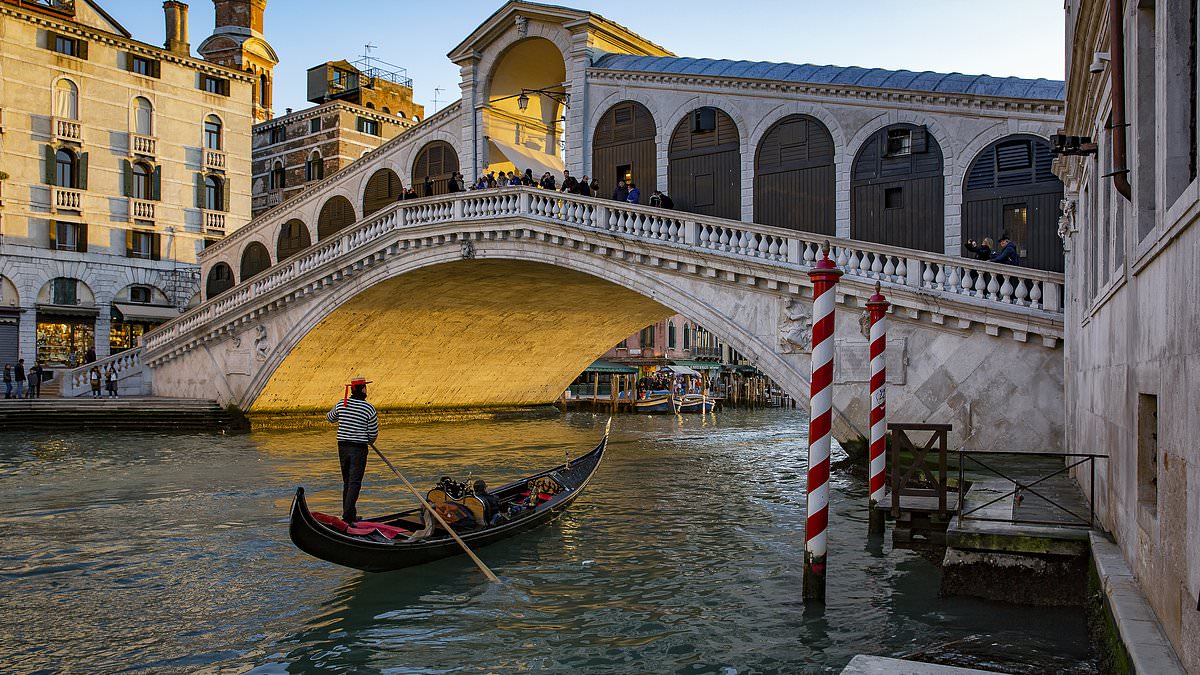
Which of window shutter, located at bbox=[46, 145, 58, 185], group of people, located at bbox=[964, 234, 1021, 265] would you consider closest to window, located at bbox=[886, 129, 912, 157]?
group of people, located at bbox=[964, 234, 1021, 265]

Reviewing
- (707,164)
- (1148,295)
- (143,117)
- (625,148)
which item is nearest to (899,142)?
(707,164)

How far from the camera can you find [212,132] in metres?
28.5

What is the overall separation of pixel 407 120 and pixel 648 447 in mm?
21962

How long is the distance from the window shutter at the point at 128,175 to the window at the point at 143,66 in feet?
8.13

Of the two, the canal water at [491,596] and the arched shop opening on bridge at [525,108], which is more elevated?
the arched shop opening on bridge at [525,108]

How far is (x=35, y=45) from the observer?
2441 cm

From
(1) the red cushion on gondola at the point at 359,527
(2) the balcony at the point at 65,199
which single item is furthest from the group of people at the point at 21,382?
(1) the red cushion on gondola at the point at 359,527

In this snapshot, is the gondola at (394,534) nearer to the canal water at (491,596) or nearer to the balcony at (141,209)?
the canal water at (491,596)

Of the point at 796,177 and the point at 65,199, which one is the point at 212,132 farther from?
the point at 796,177

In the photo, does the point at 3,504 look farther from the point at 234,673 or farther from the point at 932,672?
the point at 932,672

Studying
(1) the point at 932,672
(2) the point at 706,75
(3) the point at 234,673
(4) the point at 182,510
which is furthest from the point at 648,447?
(1) the point at 932,672

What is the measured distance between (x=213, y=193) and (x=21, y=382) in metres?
8.33

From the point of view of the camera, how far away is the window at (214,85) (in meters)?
28.2

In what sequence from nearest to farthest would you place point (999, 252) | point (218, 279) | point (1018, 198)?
point (999, 252) → point (1018, 198) → point (218, 279)
